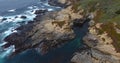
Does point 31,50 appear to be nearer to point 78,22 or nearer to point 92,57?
point 78,22

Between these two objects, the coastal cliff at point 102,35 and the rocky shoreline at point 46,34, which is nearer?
the coastal cliff at point 102,35

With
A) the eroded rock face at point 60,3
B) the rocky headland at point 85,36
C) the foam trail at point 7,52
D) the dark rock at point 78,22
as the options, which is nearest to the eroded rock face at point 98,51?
the rocky headland at point 85,36

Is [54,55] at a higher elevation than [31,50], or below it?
below

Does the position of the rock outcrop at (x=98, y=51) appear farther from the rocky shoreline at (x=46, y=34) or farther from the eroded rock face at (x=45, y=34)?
the eroded rock face at (x=45, y=34)

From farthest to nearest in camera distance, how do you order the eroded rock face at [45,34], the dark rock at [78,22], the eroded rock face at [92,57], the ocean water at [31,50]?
the dark rock at [78,22] → the eroded rock face at [45,34] → the ocean water at [31,50] → the eroded rock face at [92,57]

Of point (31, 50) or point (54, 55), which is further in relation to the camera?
point (31, 50)

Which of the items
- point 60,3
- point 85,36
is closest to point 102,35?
point 85,36

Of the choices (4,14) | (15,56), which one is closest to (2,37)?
(15,56)

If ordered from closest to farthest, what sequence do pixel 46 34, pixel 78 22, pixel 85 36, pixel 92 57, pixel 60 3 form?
pixel 92 57 < pixel 85 36 < pixel 46 34 < pixel 78 22 < pixel 60 3

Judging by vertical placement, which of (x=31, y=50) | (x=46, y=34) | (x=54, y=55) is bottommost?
(x=54, y=55)

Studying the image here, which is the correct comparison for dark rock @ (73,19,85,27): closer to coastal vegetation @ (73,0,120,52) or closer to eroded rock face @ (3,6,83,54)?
eroded rock face @ (3,6,83,54)

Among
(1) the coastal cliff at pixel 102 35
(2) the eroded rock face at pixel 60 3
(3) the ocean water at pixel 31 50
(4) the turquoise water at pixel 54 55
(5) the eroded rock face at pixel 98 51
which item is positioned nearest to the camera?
(5) the eroded rock face at pixel 98 51
